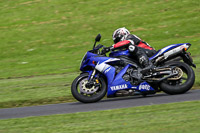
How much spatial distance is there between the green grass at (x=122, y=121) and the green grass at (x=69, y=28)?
17.9 ft

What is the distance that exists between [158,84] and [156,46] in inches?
432

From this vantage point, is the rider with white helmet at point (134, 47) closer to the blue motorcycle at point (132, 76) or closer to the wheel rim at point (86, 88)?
the blue motorcycle at point (132, 76)

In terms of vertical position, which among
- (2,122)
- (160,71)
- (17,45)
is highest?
(17,45)

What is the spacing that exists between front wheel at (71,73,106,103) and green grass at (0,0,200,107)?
3.99 meters

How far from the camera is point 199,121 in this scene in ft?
17.3

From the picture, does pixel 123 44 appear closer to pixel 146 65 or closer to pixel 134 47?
pixel 134 47

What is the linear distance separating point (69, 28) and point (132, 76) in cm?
1654

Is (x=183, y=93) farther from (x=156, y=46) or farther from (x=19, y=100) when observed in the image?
(x=156, y=46)

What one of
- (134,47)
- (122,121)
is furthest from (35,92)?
(122,121)

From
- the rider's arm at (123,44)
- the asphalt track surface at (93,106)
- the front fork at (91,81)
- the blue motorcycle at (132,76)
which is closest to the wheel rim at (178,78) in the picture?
the blue motorcycle at (132,76)

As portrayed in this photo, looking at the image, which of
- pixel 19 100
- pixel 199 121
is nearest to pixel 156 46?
pixel 19 100

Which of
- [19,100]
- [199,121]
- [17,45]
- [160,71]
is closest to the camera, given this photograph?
[199,121]

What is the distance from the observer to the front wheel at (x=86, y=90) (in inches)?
307

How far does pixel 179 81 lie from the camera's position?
7711mm
